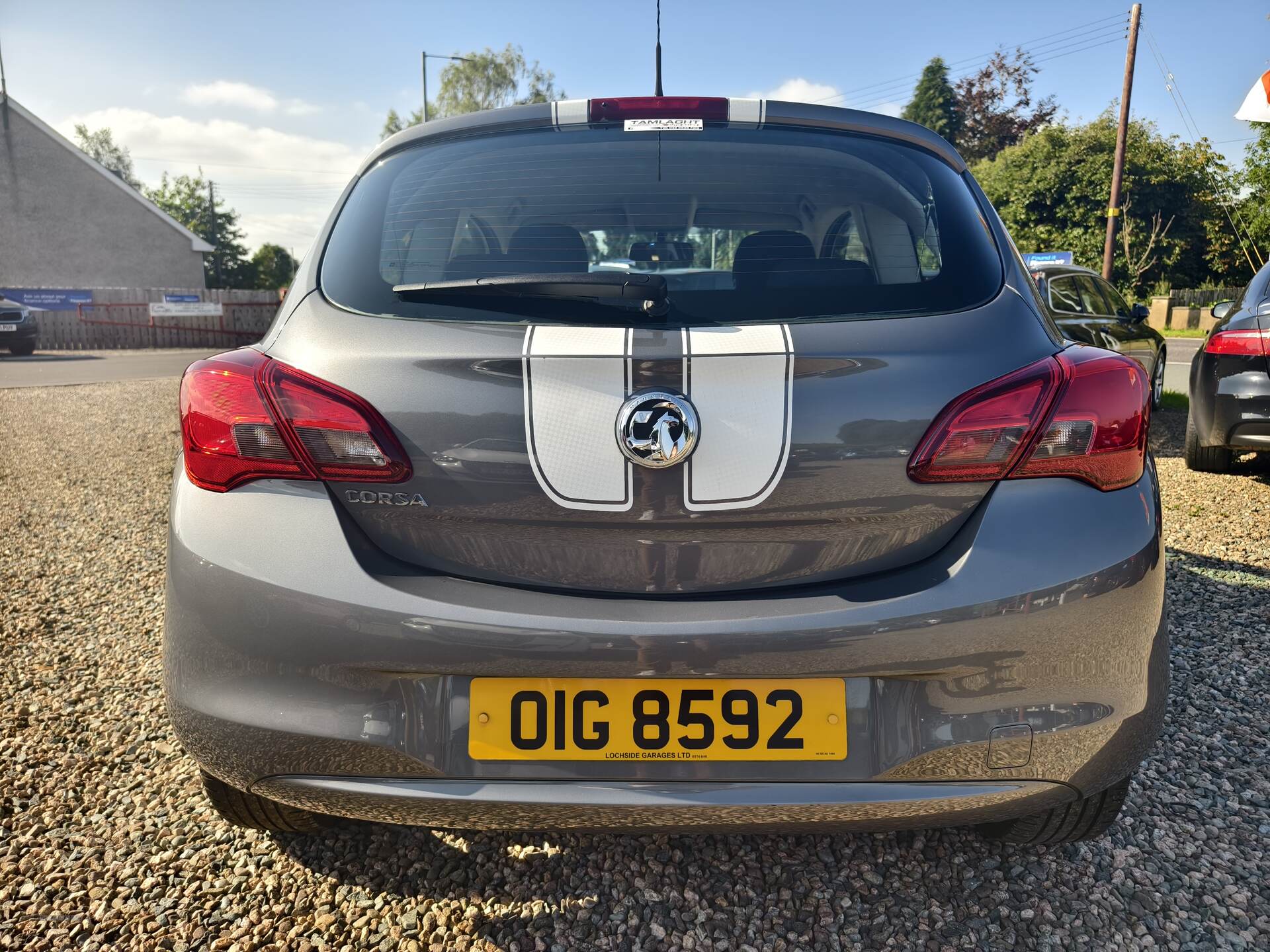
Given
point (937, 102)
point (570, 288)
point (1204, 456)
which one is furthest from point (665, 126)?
point (937, 102)

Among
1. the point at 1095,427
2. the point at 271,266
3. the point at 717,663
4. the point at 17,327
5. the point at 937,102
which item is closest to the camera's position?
the point at 717,663

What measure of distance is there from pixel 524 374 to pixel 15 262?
36495 mm

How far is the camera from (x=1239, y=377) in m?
5.34

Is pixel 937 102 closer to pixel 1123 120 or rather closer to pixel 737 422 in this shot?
pixel 1123 120

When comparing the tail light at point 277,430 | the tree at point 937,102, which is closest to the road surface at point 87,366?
the tail light at point 277,430

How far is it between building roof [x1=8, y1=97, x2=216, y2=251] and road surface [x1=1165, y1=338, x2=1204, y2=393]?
1183 inches

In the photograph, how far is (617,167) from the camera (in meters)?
1.96

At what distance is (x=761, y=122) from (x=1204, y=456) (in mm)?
5361

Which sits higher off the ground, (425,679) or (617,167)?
(617,167)

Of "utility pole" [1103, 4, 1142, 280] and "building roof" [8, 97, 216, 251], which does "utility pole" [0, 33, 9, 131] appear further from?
"utility pole" [1103, 4, 1142, 280]

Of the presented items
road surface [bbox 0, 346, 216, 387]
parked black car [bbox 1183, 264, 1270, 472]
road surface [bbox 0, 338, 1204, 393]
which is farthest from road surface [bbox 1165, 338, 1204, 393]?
road surface [bbox 0, 346, 216, 387]

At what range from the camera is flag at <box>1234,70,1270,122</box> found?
1068 centimetres

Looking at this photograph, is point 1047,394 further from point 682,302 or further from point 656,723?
point 656,723

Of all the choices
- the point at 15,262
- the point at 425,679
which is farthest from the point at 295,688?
the point at 15,262
